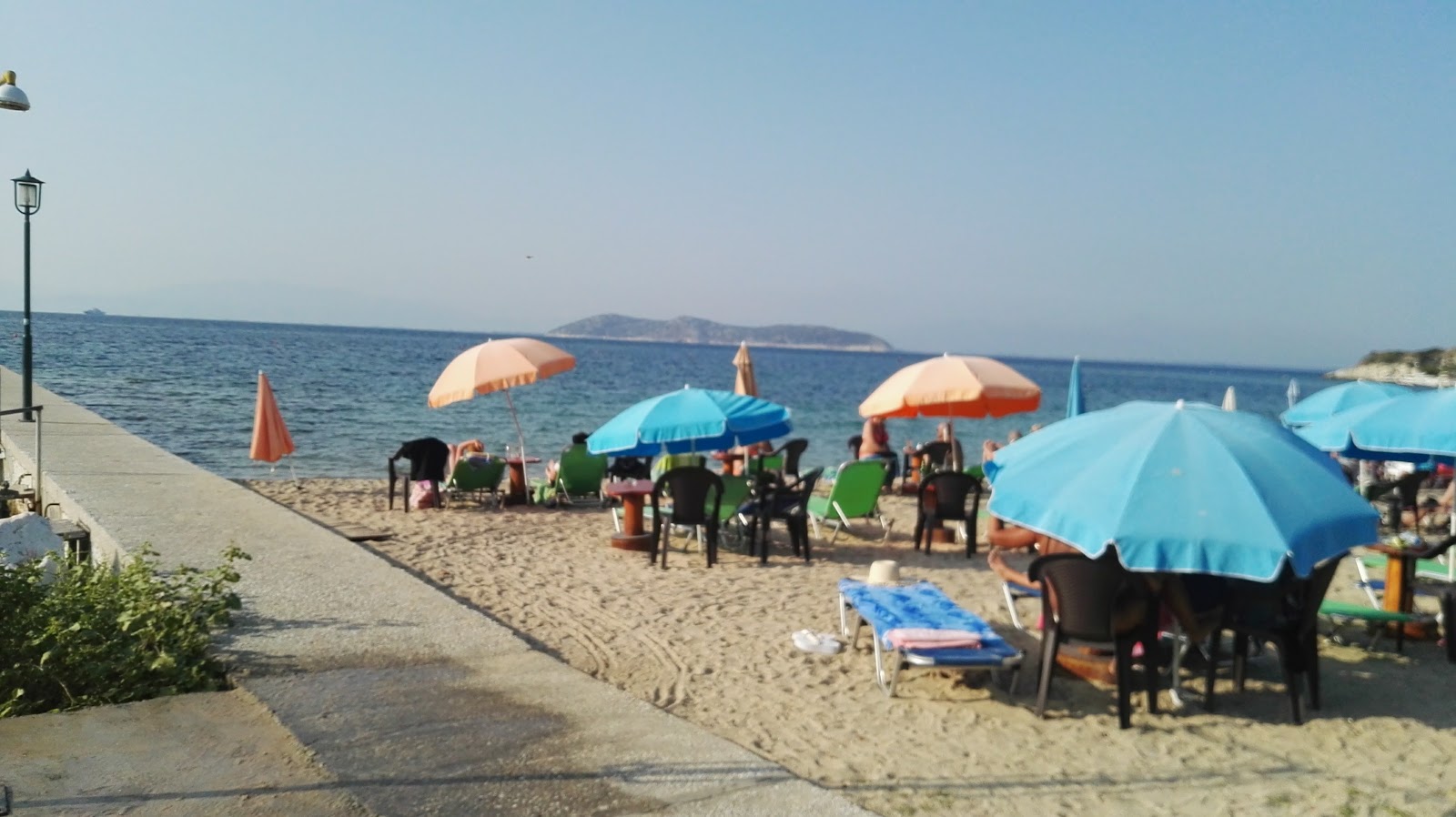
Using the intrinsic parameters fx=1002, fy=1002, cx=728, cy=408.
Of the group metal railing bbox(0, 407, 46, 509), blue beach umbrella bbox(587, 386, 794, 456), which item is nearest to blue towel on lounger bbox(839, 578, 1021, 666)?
blue beach umbrella bbox(587, 386, 794, 456)

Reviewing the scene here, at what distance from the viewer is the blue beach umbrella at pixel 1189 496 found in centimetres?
426

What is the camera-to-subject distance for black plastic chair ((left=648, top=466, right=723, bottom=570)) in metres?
8.38

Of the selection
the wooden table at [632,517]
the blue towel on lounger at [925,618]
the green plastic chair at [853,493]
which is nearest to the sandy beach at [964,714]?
the blue towel on lounger at [925,618]

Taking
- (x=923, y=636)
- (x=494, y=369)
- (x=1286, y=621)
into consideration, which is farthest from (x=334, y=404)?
(x=1286, y=621)

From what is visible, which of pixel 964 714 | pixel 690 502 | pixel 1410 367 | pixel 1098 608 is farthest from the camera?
pixel 1410 367

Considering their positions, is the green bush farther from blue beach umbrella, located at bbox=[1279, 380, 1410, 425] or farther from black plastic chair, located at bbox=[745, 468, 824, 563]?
blue beach umbrella, located at bbox=[1279, 380, 1410, 425]

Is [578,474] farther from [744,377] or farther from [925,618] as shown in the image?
[925,618]

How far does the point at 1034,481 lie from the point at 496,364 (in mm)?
7210

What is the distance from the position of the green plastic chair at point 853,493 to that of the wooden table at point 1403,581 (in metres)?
4.12

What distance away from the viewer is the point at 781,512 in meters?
8.91

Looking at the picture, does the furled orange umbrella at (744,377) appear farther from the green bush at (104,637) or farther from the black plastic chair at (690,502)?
the green bush at (104,637)

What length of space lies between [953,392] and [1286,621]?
16.1 feet

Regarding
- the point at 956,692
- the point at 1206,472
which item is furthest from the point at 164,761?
the point at 1206,472

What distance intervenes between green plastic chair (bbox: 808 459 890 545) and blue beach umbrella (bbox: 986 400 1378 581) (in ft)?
13.9
